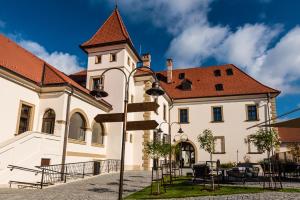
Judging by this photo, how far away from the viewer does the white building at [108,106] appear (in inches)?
577

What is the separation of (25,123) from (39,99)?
183 centimetres

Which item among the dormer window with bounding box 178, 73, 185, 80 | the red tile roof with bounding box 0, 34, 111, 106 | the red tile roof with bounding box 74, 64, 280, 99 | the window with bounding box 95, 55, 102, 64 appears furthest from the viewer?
the dormer window with bounding box 178, 73, 185, 80

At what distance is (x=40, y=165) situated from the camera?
46.7ft

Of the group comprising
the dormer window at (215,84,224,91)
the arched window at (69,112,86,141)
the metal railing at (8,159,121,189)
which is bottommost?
the metal railing at (8,159,121,189)

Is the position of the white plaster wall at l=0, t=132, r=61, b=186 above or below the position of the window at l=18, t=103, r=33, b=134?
below

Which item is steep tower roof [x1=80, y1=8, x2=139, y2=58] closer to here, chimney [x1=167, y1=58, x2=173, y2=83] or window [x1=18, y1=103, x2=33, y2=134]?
chimney [x1=167, y1=58, x2=173, y2=83]

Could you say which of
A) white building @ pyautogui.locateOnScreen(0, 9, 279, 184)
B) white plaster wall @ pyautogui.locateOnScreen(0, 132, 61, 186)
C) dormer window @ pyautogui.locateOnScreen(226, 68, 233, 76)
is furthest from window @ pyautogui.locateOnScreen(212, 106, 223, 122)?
white plaster wall @ pyautogui.locateOnScreen(0, 132, 61, 186)

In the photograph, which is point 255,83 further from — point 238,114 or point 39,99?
point 39,99

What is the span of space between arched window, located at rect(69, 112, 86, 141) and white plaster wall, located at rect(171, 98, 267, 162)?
13.6 metres

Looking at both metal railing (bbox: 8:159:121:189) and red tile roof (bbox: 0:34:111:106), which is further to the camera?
red tile roof (bbox: 0:34:111:106)

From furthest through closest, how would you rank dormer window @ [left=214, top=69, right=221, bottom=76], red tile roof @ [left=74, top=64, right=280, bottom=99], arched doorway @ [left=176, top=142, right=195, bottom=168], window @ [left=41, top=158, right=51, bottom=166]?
dormer window @ [left=214, top=69, right=221, bottom=76], arched doorway @ [left=176, top=142, right=195, bottom=168], red tile roof @ [left=74, top=64, right=280, bottom=99], window @ [left=41, top=158, right=51, bottom=166]

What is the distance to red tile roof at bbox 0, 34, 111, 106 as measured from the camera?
16047 millimetres

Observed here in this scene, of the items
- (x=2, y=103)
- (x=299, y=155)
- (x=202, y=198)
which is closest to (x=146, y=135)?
(x=2, y=103)

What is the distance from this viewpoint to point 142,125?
6355 millimetres
